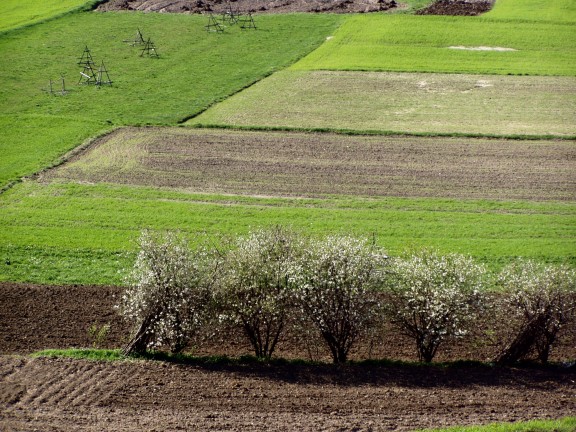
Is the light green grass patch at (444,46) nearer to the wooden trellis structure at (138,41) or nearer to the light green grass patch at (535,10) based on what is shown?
the light green grass patch at (535,10)

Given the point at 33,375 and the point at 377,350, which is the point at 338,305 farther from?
the point at 33,375

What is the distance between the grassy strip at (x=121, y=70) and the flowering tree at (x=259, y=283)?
24.9 meters

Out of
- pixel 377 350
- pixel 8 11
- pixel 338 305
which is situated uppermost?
pixel 8 11

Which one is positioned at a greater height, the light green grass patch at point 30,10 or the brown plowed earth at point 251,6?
the light green grass patch at point 30,10

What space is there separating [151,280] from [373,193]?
20613 mm

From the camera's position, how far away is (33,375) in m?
31.8

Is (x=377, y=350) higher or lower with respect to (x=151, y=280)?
lower

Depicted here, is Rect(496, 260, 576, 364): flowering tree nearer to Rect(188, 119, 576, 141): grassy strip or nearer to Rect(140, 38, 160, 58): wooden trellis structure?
Rect(188, 119, 576, 141): grassy strip

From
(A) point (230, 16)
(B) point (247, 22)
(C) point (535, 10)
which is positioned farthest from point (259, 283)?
(C) point (535, 10)

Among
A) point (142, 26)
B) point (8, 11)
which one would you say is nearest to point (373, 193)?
point (142, 26)

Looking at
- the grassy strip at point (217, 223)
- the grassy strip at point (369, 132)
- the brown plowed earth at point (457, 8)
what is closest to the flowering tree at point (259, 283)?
the grassy strip at point (217, 223)

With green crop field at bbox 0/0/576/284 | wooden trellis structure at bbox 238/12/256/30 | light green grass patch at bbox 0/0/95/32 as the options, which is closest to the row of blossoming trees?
green crop field at bbox 0/0/576/284

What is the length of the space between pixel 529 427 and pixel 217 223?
22.8m

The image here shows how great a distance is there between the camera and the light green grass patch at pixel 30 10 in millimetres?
94250
